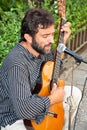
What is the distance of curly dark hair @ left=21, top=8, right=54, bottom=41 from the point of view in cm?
274

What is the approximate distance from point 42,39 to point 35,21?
0.15 metres

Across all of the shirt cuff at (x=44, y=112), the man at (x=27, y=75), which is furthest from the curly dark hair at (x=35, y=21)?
the shirt cuff at (x=44, y=112)

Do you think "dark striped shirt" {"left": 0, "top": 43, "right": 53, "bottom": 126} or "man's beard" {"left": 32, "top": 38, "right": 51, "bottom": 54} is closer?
"dark striped shirt" {"left": 0, "top": 43, "right": 53, "bottom": 126}

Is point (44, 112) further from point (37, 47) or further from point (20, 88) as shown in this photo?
point (37, 47)

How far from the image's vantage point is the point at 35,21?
2.74 m

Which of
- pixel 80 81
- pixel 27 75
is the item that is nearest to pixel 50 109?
pixel 27 75

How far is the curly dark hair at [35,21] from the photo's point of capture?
8.98 ft

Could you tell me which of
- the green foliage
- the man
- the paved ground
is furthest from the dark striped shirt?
the paved ground

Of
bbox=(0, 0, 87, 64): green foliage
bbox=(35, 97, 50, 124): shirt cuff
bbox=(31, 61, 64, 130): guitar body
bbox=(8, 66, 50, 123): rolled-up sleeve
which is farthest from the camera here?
bbox=(0, 0, 87, 64): green foliage

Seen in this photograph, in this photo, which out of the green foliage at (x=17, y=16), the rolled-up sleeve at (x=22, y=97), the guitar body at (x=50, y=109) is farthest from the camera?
the green foliage at (x=17, y=16)

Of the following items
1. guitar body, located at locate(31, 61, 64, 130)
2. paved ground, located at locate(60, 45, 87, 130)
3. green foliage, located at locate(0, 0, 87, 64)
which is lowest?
paved ground, located at locate(60, 45, 87, 130)

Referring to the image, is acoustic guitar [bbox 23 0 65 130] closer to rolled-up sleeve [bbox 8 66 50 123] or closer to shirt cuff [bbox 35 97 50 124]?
shirt cuff [bbox 35 97 50 124]

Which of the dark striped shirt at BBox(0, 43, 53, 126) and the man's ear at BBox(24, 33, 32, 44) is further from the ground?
the man's ear at BBox(24, 33, 32, 44)

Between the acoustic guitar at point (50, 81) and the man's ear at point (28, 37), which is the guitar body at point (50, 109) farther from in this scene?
the man's ear at point (28, 37)
